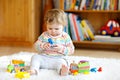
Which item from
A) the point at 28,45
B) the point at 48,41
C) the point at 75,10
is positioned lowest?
the point at 28,45

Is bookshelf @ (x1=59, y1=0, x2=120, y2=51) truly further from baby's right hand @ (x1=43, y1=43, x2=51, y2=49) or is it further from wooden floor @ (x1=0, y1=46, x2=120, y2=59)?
baby's right hand @ (x1=43, y1=43, x2=51, y2=49)

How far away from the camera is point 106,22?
2.90m

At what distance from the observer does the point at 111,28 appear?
8.97ft

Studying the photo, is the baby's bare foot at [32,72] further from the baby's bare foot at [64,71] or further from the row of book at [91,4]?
the row of book at [91,4]

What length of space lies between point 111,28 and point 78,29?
35 centimetres

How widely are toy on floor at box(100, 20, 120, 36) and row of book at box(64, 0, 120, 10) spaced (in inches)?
6.1

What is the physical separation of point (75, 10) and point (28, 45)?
63 centimetres

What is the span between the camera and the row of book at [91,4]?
2721 mm

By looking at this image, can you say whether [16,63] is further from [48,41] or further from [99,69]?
[99,69]

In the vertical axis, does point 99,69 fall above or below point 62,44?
below

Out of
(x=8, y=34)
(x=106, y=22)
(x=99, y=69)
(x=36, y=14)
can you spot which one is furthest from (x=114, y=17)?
(x=99, y=69)

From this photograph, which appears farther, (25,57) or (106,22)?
(106,22)

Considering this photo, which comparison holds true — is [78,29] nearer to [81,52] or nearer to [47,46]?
[81,52]

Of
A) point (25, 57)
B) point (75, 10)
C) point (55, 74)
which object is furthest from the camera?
point (75, 10)
